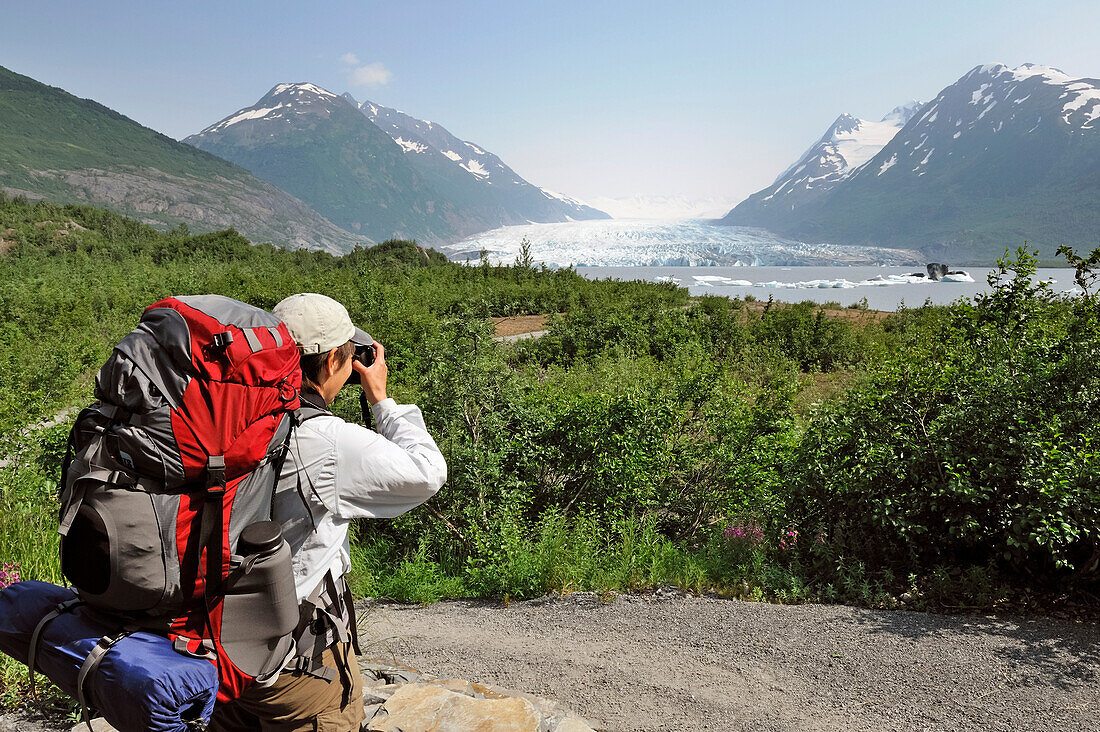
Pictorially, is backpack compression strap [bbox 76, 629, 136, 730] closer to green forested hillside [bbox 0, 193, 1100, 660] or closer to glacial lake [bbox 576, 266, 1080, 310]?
green forested hillside [bbox 0, 193, 1100, 660]

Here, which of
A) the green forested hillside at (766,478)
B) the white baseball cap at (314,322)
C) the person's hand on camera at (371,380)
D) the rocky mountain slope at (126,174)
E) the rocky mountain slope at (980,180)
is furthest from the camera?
the rocky mountain slope at (980,180)

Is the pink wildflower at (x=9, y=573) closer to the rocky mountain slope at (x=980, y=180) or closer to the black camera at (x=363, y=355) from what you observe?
the black camera at (x=363, y=355)

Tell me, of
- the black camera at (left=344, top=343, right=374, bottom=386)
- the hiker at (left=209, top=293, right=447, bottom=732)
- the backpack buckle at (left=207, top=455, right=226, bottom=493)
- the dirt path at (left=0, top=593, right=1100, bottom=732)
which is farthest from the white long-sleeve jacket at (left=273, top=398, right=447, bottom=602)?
the dirt path at (left=0, top=593, right=1100, bottom=732)

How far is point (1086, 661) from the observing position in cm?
334

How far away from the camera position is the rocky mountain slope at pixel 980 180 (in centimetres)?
10894

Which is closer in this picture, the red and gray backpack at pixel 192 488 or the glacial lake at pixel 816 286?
the red and gray backpack at pixel 192 488

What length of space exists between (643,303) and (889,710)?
16.1 metres

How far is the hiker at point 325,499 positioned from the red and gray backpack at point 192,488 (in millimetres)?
84

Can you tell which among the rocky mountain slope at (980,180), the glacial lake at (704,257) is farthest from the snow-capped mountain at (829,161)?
the glacial lake at (704,257)

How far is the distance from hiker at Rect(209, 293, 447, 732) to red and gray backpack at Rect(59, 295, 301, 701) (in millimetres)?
84

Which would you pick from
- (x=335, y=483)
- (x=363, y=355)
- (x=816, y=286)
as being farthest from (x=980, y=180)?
(x=335, y=483)

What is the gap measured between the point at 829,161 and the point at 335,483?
180 metres

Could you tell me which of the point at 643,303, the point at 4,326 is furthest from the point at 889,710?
the point at 4,326

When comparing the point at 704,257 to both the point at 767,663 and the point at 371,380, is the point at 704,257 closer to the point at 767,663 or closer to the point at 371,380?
the point at 767,663
